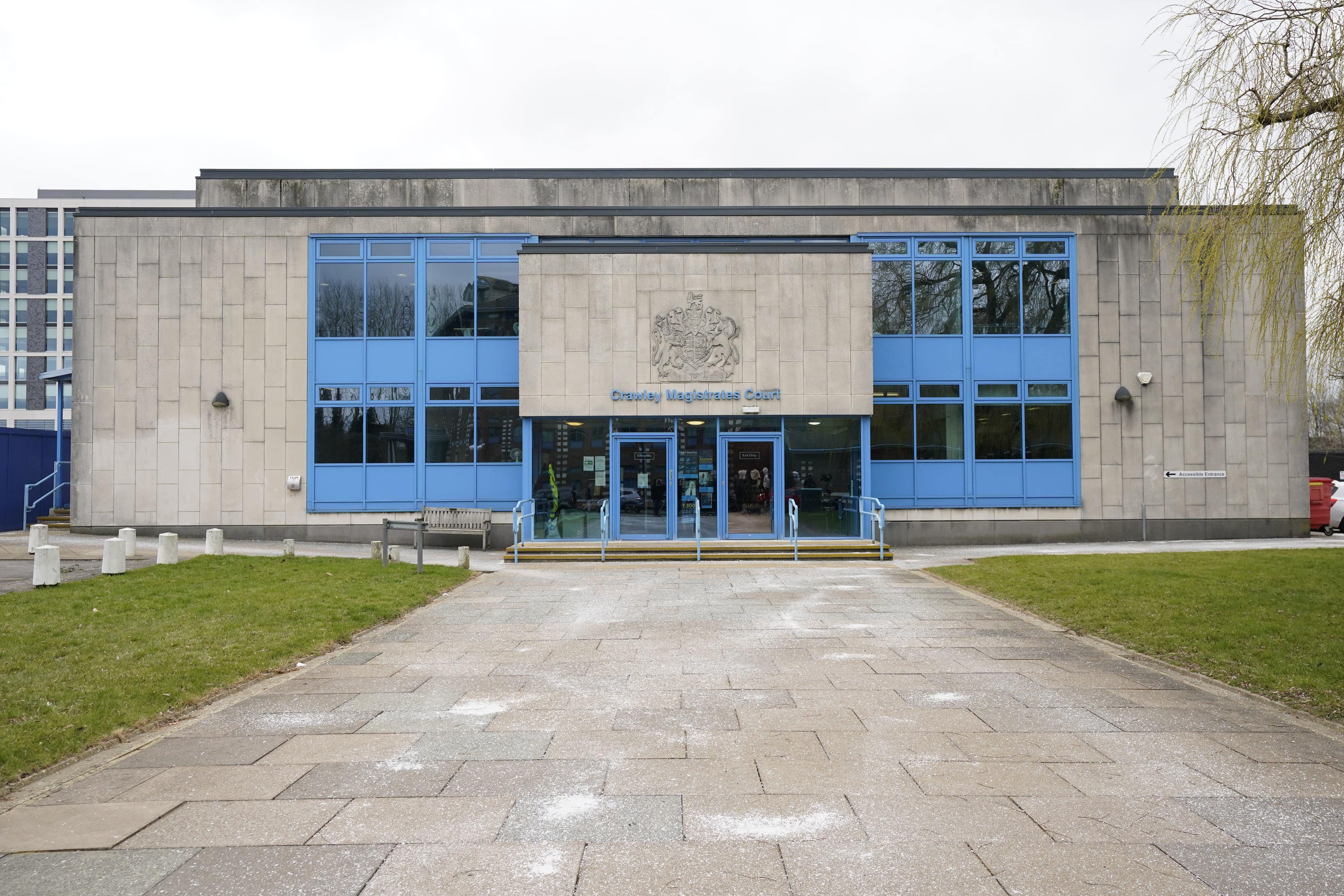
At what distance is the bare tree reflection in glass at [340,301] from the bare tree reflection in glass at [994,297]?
589 inches

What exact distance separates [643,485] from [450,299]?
265 inches

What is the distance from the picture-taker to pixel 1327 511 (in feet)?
81.7

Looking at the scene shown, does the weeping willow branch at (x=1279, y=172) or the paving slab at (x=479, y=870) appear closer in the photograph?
the paving slab at (x=479, y=870)

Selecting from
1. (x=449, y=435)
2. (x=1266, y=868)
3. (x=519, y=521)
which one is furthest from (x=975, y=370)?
(x=1266, y=868)

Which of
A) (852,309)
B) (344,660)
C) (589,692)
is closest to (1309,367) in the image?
(589,692)

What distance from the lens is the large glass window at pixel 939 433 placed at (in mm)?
21906

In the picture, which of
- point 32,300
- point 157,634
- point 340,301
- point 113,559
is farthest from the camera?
point 32,300

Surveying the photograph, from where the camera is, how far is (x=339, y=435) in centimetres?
2156

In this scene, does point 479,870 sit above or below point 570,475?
below

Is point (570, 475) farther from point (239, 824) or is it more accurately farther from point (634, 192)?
point (239, 824)

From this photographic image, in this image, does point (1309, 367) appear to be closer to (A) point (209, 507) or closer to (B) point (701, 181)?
(B) point (701, 181)

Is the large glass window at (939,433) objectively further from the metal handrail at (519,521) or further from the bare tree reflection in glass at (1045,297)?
the metal handrail at (519,521)

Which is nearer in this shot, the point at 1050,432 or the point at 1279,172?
the point at 1279,172

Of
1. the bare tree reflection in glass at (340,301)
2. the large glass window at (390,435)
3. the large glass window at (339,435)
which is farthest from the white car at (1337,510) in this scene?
the bare tree reflection in glass at (340,301)
